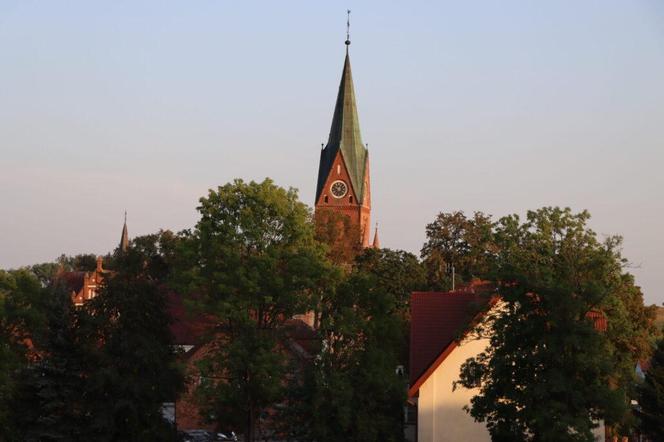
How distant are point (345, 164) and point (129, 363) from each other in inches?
3824

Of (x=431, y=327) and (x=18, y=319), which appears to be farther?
(x=18, y=319)

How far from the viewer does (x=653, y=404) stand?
1764 inches

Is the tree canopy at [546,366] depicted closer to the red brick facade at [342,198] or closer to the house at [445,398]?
the house at [445,398]

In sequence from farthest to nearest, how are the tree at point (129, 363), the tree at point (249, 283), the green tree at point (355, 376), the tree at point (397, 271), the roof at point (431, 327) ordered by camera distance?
the tree at point (397, 271) < the tree at point (249, 283) < the roof at point (431, 327) < the green tree at point (355, 376) < the tree at point (129, 363)

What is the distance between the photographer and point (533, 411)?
2920 cm

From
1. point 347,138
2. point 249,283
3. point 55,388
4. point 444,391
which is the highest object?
point 347,138

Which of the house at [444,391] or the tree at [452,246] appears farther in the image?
the tree at [452,246]

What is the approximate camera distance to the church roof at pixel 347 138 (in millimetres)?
133625

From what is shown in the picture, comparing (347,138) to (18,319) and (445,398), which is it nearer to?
(18,319)

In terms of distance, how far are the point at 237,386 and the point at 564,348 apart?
19.2 meters

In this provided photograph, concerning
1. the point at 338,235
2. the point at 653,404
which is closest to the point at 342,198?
the point at 338,235

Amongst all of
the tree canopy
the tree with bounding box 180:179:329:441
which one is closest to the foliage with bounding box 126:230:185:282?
the tree with bounding box 180:179:329:441

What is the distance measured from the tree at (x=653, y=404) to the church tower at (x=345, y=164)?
88.2 m

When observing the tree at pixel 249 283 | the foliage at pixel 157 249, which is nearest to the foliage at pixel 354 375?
the tree at pixel 249 283
